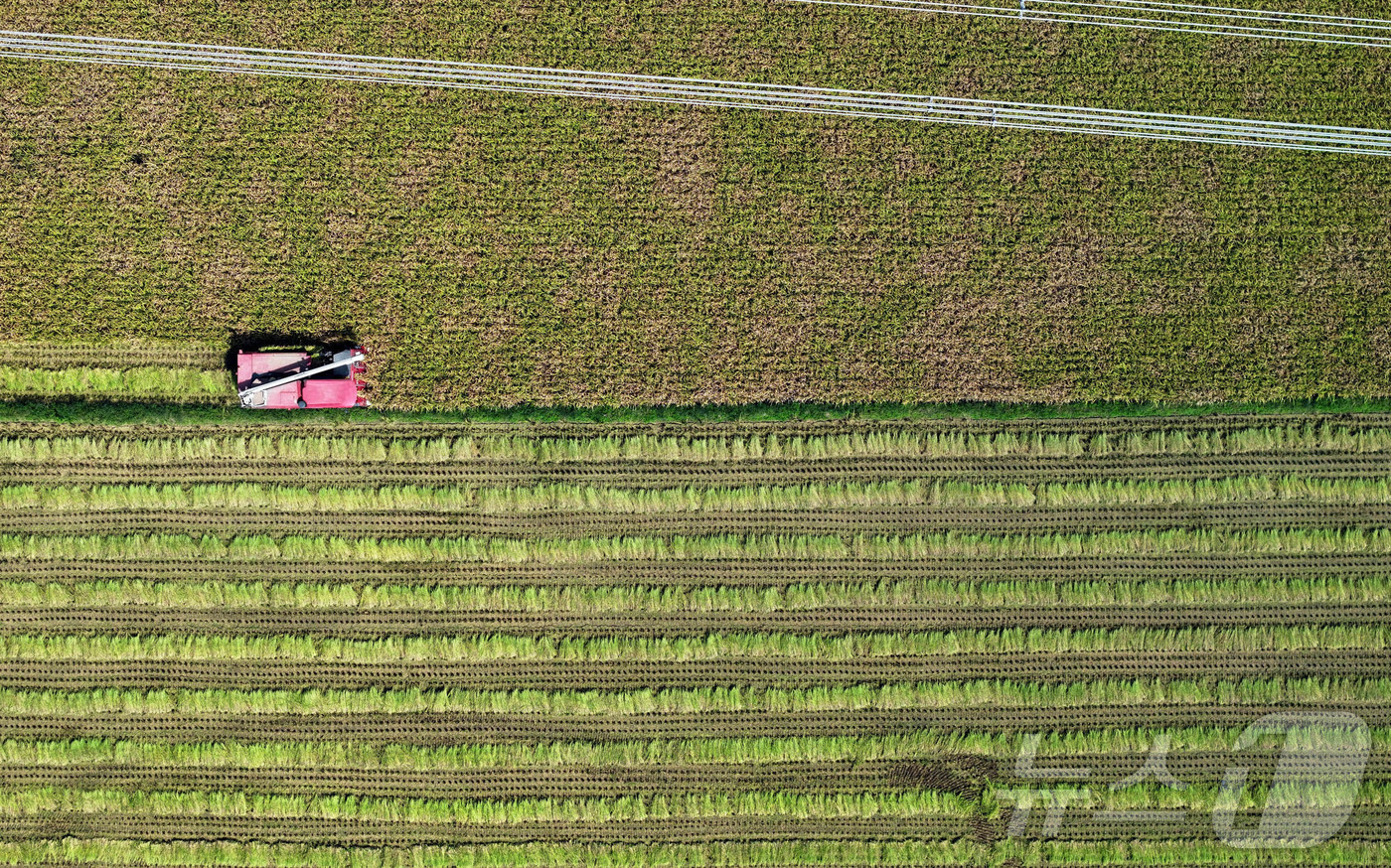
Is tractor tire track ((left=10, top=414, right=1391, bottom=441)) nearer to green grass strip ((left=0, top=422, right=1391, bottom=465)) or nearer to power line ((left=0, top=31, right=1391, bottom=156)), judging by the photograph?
green grass strip ((left=0, top=422, right=1391, bottom=465))

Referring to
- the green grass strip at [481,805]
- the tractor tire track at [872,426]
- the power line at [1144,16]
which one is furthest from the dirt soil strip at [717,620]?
the power line at [1144,16]

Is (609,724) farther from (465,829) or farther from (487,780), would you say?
(465,829)

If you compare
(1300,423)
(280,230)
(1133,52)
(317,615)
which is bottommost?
(317,615)

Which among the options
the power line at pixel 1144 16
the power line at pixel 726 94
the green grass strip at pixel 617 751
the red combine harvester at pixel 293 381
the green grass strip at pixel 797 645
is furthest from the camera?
the power line at pixel 1144 16

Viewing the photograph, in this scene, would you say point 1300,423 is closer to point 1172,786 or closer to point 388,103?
point 1172,786

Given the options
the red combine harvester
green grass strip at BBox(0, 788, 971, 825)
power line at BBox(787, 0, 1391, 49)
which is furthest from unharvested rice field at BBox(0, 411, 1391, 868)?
power line at BBox(787, 0, 1391, 49)

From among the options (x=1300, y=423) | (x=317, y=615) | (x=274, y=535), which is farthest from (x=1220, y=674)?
(x=274, y=535)

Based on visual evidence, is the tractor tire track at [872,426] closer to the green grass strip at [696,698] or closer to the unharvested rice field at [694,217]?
the unharvested rice field at [694,217]
